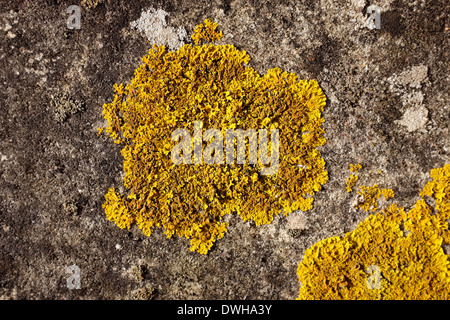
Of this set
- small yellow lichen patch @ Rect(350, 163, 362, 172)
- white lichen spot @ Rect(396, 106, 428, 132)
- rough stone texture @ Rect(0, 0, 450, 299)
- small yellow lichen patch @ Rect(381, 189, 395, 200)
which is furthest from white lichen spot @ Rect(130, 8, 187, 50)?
small yellow lichen patch @ Rect(381, 189, 395, 200)

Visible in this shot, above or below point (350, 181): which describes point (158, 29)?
above

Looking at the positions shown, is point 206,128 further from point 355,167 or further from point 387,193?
point 387,193

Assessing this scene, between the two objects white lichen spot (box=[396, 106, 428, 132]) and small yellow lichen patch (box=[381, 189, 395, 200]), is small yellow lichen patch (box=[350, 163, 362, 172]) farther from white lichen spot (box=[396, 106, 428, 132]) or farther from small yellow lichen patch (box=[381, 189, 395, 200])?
white lichen spot (box=[396, 106, 428, 132])

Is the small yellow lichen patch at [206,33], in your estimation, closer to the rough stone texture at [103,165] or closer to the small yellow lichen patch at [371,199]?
the rough stone texture at [103,165]

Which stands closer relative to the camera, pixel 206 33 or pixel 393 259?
pixel 393 259

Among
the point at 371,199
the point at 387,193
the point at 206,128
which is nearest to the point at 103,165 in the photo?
the point at 206,128

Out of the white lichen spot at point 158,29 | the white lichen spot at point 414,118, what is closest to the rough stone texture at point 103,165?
the white lichen spot at point 158,29

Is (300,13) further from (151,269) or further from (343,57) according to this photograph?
(151,269)
